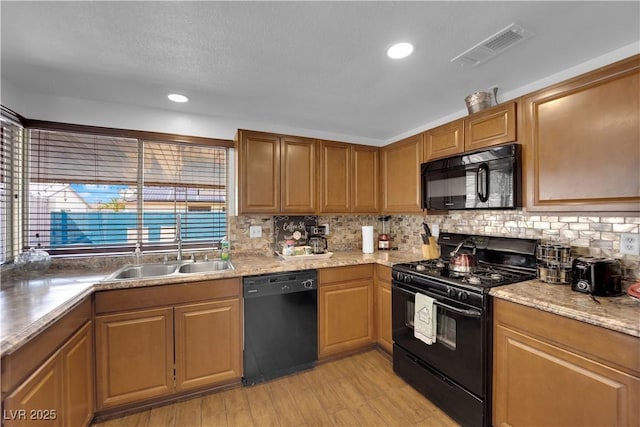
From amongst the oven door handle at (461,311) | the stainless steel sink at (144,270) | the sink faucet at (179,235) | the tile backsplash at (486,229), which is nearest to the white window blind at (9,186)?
the stainless steel sink at (144,270)

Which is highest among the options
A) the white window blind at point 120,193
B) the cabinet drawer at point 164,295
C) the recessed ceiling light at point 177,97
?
the recessed ceiling light at point 177,97

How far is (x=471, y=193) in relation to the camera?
2123 mm

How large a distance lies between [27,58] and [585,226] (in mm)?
3678

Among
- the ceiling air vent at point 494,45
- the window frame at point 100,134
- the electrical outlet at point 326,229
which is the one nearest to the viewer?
the ceiling air vent at point 494,45

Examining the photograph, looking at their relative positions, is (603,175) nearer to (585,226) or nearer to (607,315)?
(585,226)

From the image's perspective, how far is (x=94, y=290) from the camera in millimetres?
1774

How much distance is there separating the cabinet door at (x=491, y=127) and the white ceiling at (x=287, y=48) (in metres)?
0.24

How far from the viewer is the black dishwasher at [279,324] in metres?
2.19

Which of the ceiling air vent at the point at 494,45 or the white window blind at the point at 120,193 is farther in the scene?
the white window blind at the point at 120,193

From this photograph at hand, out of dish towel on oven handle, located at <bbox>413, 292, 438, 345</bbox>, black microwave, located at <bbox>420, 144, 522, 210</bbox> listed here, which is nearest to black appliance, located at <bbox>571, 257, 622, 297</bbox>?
black microwave, located at <bbox>420, 144, 522, 210</bbox>

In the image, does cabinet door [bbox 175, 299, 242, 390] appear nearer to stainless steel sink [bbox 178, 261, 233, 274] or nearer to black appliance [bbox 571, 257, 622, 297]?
stainless steel sink [bbox 178, 261, 233, 274]

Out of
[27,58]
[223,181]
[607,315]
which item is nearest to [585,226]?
[607,315]

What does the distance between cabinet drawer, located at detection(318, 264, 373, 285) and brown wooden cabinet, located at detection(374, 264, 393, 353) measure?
0.11 metres

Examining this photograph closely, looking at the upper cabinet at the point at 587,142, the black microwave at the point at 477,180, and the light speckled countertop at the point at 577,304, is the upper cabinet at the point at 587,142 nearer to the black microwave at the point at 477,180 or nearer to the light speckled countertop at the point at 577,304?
the black microwave at the point at 477,180
